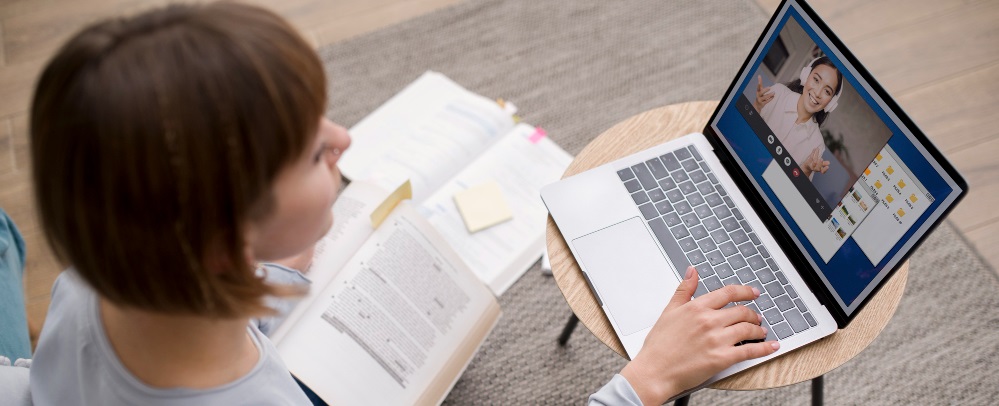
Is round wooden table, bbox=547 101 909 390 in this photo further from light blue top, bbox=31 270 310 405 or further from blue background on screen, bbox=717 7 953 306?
light blue top, bbox=31 270 310 405

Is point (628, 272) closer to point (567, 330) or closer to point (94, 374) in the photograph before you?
point (567, 330)

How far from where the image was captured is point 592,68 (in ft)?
5.71

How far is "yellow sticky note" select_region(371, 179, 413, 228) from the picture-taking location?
1121 millimetres

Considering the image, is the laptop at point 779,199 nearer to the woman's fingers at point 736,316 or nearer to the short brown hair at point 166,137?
the woman's fingers at point 736,316

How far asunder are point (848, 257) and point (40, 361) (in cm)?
86

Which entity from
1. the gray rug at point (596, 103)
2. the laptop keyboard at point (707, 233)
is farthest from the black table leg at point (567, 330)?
the laptop keyboard at point (707, 233)

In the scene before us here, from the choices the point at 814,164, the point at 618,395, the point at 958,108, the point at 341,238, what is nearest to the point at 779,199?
the point at 814,164

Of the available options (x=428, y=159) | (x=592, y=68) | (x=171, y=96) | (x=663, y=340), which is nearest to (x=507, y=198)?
(x=428, y=159)

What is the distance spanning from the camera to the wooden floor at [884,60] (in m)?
1.50

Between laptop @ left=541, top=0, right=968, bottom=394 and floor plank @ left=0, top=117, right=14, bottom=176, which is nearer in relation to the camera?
laptop @ left=541, top=0, right=968, bottom=394

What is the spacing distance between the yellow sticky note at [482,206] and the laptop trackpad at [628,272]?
0.52 meters

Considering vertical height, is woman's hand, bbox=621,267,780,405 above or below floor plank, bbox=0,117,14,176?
above

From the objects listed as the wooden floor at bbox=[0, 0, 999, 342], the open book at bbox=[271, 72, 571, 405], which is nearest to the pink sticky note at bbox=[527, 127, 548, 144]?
the open book at bbox=[271, 72, 571, 405]

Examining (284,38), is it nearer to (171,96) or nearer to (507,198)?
(171,96)
